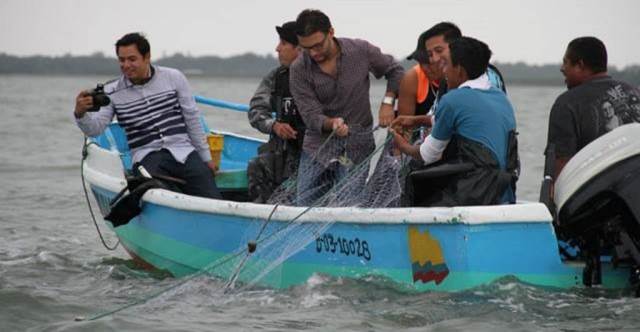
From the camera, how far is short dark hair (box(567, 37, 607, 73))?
7.81 meters

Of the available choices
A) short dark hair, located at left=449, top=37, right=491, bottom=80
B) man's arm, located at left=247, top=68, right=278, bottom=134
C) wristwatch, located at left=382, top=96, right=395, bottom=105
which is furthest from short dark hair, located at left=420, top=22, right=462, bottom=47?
man's arm, located at left=247, top=68, right=278, bottom=134

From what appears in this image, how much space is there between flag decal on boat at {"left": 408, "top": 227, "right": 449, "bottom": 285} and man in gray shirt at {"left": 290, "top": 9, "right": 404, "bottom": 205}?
1.40 metres

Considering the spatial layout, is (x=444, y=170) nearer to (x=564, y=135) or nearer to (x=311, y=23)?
(x=564, y=135)

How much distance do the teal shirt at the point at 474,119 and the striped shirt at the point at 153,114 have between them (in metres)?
2.61

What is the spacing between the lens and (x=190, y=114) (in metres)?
9.73

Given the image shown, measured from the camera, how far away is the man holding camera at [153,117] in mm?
9539

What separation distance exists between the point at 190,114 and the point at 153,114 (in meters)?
0.27

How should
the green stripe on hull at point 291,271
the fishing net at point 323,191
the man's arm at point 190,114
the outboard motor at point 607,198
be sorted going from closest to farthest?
1. the outboard motor at point 607,198
2. the green stripe on hull at point 291,271
3. the fishing net at point 323,191
4. the man's arm at point 190,114

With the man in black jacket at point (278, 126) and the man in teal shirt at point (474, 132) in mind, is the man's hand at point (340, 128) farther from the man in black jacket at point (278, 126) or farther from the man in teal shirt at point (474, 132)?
the man in teal shirt at point (474, 132)

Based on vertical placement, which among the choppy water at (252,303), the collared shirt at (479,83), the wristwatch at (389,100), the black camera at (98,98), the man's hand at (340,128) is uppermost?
the collared shirt at (479,83)

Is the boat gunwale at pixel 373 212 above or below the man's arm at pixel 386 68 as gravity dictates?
below

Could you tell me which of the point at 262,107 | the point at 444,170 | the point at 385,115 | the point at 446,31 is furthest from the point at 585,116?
the point at 262,107

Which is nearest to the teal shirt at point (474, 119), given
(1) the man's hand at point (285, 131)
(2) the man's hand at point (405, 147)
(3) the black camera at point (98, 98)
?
(2) the man's hand at point (405, 147)

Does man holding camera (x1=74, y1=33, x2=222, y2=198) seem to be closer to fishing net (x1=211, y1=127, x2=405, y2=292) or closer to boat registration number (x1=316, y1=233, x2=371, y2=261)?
fishing net (x1=211, y1=127, x2=405, y2=292)
